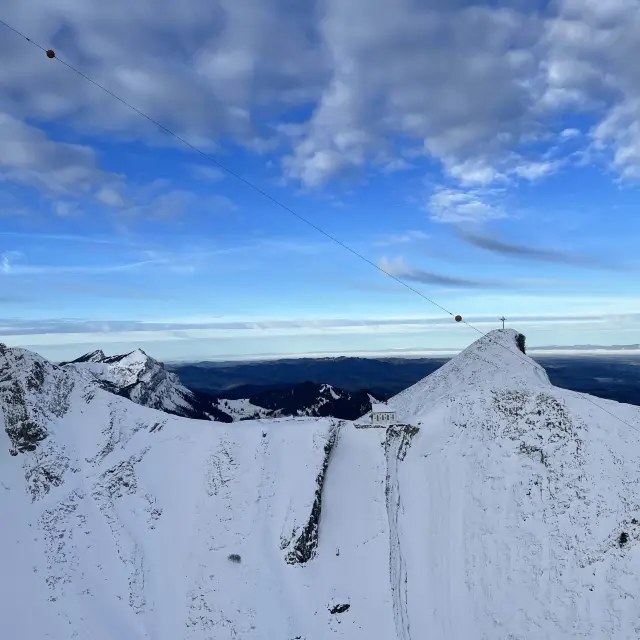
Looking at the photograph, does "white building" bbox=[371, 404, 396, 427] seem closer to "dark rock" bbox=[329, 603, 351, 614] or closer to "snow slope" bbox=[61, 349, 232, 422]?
"dark rock" bbox=[329, 603, 351, 614]

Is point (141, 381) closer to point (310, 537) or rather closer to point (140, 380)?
point (140, 380)

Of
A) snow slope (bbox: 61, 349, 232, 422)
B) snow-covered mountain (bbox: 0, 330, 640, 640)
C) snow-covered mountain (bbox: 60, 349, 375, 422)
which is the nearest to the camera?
snow-covered mountain (bbox: 0, 330, 640, 640)

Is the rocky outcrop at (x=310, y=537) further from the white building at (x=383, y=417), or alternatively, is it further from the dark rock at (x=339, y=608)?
the white building at (x=383, y=417)

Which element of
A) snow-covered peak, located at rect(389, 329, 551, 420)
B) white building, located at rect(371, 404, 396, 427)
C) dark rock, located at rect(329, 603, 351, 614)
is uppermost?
snow-covered peak, located at rect(389, 329, 551, 420)

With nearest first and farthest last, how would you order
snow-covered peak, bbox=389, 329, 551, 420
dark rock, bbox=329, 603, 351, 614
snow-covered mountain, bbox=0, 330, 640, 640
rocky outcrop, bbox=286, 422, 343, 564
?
snow-covered mountain, bbox=0, 330, 640, 640
dark rock, bbox=329, 603, 351, 614
rocky outcrop, bbox=286, 422, 343, 564
snow-covered peak, bbox=389, 329, 551, 420

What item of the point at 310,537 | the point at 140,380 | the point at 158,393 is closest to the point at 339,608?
the point at 310,537

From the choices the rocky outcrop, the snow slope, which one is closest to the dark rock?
the rocky outcrop

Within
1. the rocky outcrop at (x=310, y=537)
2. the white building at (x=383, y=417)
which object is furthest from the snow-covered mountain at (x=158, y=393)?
the rocky outcrop at (x=310, y=537)
